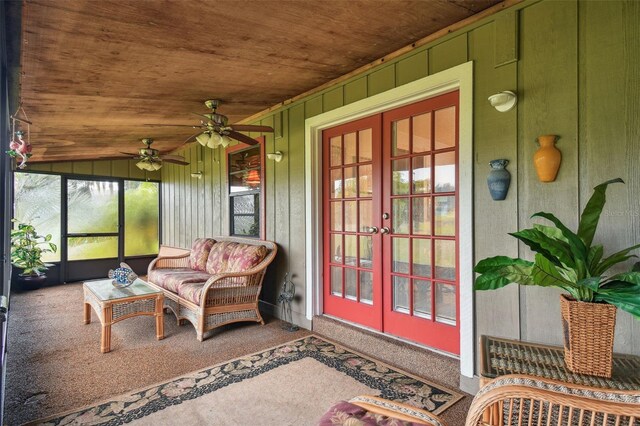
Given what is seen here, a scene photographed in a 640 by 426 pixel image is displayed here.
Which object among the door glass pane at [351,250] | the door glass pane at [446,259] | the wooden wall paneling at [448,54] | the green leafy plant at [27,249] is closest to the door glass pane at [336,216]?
the door glass pane at [351,250]

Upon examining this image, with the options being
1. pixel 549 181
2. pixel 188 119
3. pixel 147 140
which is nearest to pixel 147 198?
pixel 147 140

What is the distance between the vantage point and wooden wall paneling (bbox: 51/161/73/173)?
6.41 m

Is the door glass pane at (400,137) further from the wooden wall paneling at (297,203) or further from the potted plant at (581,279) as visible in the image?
the potted plant at (581,279)

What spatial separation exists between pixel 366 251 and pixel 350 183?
0.71 meters

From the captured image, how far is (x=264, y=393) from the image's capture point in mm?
2406

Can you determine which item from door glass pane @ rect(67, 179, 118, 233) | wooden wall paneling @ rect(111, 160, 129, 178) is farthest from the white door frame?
door glass pane @ rect(67, 179, 118, 233)

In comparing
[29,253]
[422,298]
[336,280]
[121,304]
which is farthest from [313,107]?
[29,253]

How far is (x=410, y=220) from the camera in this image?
9.53 ft

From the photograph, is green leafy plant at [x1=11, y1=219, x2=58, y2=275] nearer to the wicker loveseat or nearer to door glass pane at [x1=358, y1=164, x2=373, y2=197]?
the wicker loveseat

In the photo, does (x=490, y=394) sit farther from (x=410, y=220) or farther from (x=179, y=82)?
(x=179, y=82)

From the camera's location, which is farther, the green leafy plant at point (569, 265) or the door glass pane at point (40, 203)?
the door glass pane at point (40, 203)

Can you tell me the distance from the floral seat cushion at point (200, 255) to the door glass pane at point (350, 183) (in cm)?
246

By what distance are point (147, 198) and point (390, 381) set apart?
6806 mm

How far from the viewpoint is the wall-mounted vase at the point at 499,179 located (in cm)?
220
